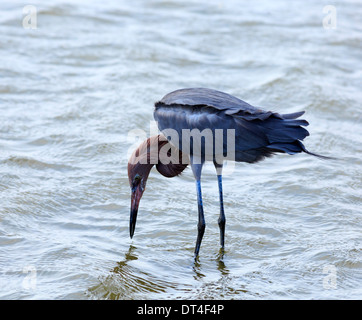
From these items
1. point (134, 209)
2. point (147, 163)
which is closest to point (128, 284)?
point (134, 209)

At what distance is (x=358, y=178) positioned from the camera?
7.89 meters

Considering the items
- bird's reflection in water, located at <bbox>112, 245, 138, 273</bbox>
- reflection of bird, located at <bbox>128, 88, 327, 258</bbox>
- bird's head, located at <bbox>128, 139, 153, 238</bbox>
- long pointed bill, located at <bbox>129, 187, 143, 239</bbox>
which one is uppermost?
reflection of bird, located at <bbox>128, 88, 327, 258</bbox>

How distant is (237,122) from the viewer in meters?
5.90

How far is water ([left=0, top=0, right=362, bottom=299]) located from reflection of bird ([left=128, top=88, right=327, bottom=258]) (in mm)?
539

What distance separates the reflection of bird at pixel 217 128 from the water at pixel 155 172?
539 millimetres

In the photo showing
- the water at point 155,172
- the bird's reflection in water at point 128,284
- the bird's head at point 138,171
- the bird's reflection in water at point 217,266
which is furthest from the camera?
the bird's head at point 138,171

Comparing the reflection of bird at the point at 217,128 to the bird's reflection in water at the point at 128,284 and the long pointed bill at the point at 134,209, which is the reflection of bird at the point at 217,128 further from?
the bird's reflection in water at the point at 128,284

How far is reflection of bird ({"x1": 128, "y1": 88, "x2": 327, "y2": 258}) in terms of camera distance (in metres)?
5.80

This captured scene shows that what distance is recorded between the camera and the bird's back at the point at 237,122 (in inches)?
227

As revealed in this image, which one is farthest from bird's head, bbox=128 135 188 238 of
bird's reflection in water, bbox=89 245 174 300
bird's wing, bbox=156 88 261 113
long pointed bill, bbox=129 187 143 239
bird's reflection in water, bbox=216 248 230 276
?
bird's reflection in water, bbox=216 248 230 276

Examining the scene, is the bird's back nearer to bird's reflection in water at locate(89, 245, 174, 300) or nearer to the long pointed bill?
the long pointed bill

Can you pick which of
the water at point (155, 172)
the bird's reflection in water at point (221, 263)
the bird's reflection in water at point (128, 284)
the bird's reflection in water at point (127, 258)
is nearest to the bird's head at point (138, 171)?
the water at point (155, 172)

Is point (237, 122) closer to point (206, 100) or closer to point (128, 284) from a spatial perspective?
point (206, 100)
